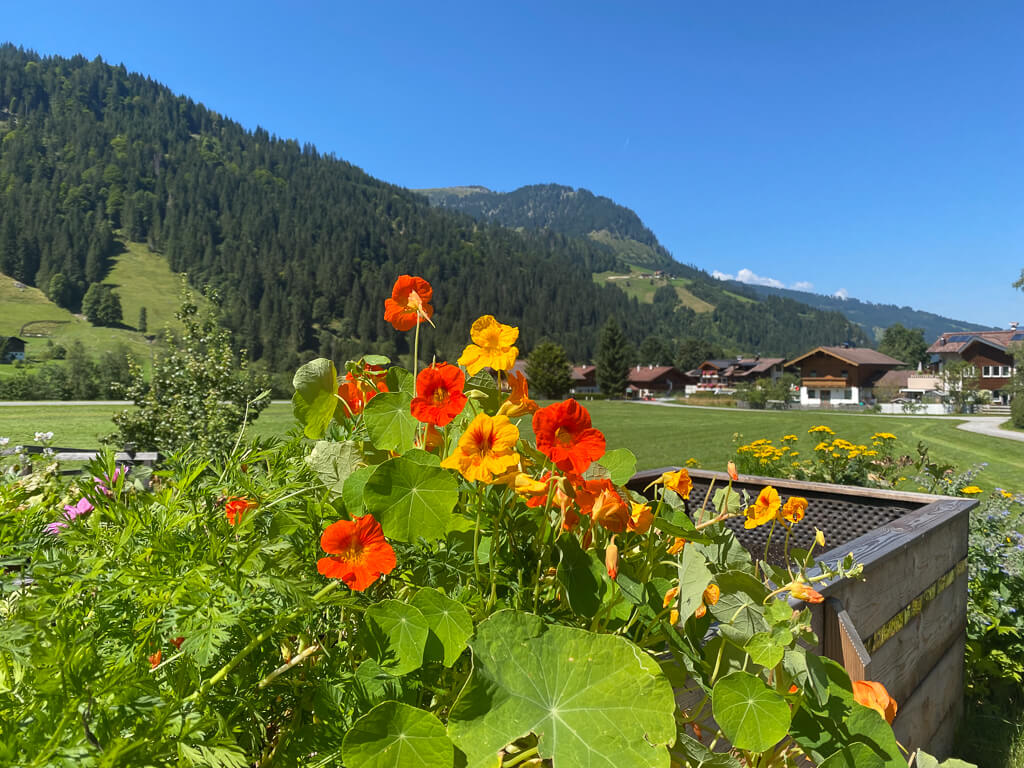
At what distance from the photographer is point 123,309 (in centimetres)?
7906

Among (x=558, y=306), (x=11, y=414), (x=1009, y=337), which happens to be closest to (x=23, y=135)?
(x=558, y=306)

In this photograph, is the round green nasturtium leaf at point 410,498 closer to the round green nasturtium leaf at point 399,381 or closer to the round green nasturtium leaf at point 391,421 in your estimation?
the round green nasturtium leaf at point 391,421

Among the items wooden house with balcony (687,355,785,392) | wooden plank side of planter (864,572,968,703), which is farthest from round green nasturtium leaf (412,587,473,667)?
wooden house with balcony (687,355,785,392)

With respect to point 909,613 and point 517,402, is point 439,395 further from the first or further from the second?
point 909,613

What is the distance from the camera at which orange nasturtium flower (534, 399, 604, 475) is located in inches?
22.5

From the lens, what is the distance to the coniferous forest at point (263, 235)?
82.7m

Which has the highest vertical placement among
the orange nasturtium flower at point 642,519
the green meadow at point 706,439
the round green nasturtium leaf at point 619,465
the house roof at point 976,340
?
the house roof at point 976,340

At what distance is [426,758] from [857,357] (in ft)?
192

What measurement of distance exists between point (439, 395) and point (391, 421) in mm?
88

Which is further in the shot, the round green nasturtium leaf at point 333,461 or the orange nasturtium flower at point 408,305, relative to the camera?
the orange nasturtium flower at point 408,305

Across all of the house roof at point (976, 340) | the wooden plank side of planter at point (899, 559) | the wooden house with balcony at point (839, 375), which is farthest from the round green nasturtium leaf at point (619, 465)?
the house roof at point (976, 340)

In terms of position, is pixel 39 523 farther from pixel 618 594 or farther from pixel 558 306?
pixel 558 306

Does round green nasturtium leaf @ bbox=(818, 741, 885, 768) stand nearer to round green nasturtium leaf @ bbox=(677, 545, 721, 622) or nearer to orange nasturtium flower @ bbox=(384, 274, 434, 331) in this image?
round green nasturtium leaf @ bbox=(677, 545, 721, 622)

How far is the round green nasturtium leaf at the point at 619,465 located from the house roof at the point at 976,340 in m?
61.7
